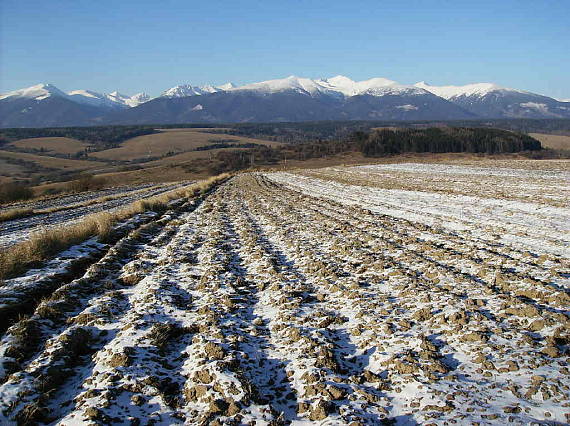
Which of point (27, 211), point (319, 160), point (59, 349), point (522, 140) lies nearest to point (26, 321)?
point (59, 349)

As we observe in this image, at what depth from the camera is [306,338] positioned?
7168 mm

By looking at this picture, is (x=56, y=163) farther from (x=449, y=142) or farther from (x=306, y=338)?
(x=306, y=338)

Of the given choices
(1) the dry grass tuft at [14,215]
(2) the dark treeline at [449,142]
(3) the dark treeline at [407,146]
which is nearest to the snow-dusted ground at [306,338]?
(1) the dry grass tuft at [14,215]

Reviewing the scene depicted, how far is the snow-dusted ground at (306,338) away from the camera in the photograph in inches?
210

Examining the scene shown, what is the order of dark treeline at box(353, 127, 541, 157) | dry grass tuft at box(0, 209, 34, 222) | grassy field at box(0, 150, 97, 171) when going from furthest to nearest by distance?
grassy field at box(0, 150, 97, 171), dark treeline at box(353, 127, 541, 157), dry grass tuft at box(0, 209, 34, 222)

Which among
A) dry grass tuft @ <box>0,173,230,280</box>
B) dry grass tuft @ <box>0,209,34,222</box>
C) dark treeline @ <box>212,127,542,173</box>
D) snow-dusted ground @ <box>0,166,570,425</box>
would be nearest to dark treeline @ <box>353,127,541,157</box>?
dark treeline @ <box>212,127,542,173</box>

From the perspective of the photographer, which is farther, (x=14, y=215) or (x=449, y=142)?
(x=449, y=142)

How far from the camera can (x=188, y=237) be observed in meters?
16.9

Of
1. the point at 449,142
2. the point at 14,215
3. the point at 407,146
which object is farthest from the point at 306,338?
the point at 449,142

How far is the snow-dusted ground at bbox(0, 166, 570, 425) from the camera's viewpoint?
534cm

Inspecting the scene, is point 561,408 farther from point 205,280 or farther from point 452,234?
point 452,234

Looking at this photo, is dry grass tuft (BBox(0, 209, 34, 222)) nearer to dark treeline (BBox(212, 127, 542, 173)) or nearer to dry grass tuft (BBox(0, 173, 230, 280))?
dry grass tuft (BBox(0, 173, 230, 280))

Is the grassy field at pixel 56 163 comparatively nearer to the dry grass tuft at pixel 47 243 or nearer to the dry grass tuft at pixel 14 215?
the dry grass tuft at pixel 14 215

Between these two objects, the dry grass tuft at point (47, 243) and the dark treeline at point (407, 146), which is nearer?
the dry grass tuft at point (47, 243)
